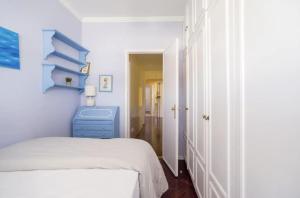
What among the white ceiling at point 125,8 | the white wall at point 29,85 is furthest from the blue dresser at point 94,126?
the white ceiling at point 125,8

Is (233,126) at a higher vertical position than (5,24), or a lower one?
lower

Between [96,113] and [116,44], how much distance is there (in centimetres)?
136

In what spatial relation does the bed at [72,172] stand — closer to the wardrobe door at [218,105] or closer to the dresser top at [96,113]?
the wardrobe door at [218,105]

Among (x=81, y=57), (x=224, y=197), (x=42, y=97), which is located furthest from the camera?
(x=81, y=57)

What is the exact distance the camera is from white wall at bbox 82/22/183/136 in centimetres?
346

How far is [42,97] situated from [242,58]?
7.62 ft

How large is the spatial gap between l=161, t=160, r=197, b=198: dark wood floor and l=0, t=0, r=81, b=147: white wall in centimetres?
177

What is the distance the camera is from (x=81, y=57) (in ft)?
11.1

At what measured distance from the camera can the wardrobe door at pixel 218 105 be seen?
3.85 feet

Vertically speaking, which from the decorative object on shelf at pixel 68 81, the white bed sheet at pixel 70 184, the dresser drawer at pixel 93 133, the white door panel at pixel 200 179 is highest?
the decorative object on shelf at pixel 68 81

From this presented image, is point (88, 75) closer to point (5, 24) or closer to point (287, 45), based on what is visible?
point (5, 24)

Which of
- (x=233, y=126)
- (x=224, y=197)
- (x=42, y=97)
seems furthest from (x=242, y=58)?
(x=42, y=97)

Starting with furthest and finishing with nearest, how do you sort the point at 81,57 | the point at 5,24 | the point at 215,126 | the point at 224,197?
the point at 81,57 → the point at 5,24 → the point at 215,126 → the point at 224,197

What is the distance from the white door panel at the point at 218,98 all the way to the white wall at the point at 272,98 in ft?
0.99
